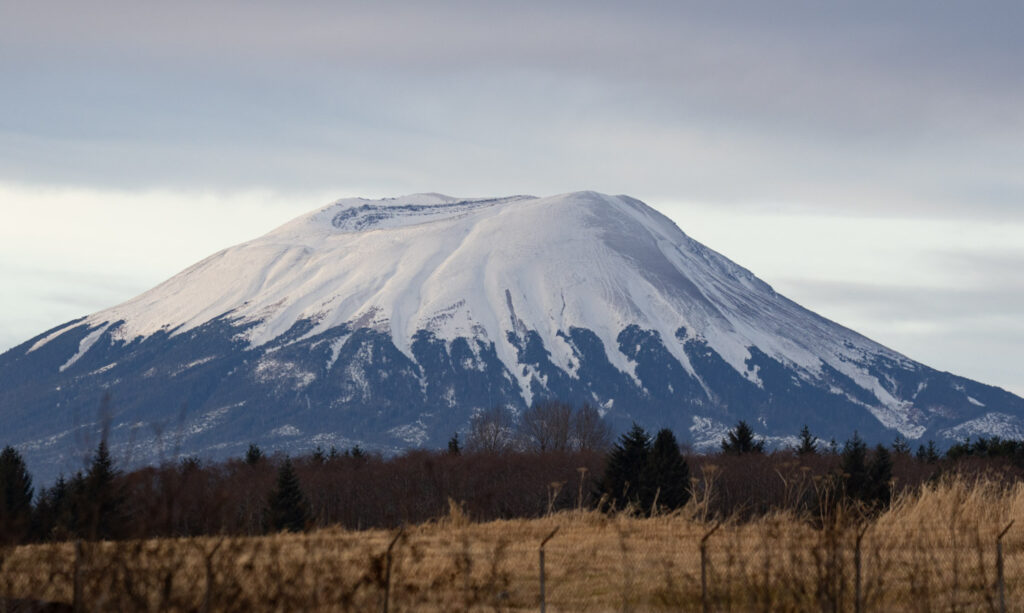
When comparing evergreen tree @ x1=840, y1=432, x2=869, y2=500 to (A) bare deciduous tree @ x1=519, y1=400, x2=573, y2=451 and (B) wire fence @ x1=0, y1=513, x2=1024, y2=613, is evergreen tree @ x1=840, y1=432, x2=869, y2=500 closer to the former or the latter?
(B) wire fence @ x1=0, y1=513, x2=1024, y2=613

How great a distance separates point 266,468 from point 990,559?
240ft

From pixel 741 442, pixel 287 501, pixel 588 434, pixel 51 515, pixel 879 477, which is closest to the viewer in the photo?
pixel 51 515

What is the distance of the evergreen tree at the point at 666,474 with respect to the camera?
147 feet

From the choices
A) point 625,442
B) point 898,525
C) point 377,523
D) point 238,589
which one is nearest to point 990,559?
point 898,525

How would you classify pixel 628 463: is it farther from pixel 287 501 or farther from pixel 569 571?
pixel 569 571

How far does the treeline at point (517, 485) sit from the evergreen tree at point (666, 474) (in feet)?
0.18

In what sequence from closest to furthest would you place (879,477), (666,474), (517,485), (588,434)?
(879,477)
(666,474)
(517,485)
(588,434)

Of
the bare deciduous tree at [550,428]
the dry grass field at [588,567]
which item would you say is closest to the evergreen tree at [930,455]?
the dry grass field at [588,567]

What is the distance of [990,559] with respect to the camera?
19.5 m

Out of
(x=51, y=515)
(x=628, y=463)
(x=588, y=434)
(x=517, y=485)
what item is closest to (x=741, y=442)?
(x=517, y=485)

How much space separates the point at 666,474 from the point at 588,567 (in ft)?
91.7

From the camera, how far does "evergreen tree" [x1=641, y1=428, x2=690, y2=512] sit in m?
44.7

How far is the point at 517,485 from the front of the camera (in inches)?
3140

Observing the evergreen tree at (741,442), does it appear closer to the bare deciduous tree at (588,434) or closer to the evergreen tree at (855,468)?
the evergreen tree at (855,468)
